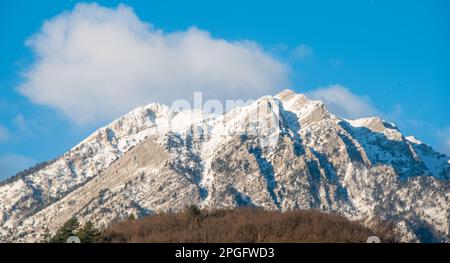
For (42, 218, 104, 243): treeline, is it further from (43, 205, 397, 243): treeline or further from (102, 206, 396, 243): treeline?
(102, 206, 396, 243): treeline

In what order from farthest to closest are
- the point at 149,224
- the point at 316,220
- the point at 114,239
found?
the point at 149,224 < the point at 316,220 < the point at 114,239

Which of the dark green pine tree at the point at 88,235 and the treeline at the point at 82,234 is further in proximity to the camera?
the treeline at the point at 82,234

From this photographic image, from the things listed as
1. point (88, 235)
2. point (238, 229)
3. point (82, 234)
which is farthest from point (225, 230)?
point (82, 234)

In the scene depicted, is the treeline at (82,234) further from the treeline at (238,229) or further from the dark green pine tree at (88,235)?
the treeline at (238,229)

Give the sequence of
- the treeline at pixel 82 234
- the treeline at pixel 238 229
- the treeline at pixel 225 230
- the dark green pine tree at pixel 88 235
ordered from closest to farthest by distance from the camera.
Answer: the dark green pine tree at pixel 88 235 → the treeline at pixel 82 234 → the treeline at pixel 225 230 → the treeline at pixel 238 229

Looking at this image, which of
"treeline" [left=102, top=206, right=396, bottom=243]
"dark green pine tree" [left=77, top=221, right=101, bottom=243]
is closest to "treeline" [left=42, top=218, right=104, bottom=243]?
"dark green pine tree" [left=77, top=221, right=101, bottom=243]

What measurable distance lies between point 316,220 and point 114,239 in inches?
1942

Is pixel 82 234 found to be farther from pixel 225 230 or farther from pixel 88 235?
pixel 225 230

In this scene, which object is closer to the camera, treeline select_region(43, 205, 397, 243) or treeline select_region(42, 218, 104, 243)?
treeline select_region(42, 218, 104, 243)

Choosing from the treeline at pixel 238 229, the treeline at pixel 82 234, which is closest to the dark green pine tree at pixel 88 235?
the treeline at pixel 82 234
